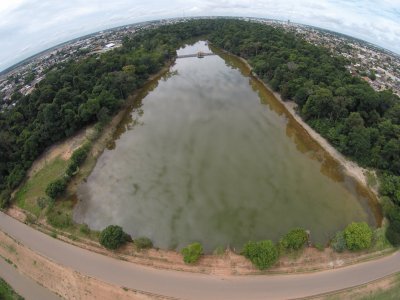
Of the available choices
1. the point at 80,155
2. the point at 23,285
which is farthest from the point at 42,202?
the point at 23,285

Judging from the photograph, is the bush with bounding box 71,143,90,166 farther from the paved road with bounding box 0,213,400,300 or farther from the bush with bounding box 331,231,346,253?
the bush with bounding box 331,231,346,253

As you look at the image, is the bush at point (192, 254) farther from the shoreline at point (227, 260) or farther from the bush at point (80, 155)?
the bush at point (80, 155)

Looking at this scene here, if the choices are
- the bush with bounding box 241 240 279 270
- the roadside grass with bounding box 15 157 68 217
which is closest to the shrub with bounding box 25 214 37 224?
the roadside grass with bounding box 15 157 68 217

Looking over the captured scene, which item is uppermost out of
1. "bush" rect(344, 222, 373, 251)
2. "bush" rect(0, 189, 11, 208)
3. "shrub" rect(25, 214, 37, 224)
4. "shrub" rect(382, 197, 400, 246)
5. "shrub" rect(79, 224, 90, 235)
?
"bush" rect(0, 189, 11, 208)

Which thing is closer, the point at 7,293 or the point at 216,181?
the point at 7,293

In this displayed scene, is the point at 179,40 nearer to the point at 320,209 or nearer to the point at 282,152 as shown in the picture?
the point at 282,152

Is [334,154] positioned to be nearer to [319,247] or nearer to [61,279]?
[319,247]

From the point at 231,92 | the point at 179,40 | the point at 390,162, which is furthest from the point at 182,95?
the point at 179,40
